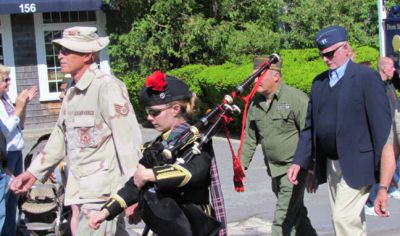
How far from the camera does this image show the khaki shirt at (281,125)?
6.54m

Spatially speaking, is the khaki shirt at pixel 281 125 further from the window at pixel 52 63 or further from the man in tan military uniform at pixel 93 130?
the window at pixel 52 63

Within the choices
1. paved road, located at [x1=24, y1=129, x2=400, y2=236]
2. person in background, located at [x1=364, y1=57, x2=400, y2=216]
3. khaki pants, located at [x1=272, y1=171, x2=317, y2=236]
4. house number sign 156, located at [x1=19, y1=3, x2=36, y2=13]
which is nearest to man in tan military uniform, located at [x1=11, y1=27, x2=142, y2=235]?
khaki pants, located at [x1=272, y1=171, x2=317, y2=236]

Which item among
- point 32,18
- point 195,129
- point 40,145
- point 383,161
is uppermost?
point 195,129

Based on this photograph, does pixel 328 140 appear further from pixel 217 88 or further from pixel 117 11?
pixel 117 11

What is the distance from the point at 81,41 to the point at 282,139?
2287mm

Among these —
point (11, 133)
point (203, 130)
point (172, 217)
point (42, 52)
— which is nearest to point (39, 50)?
point (42, 52)

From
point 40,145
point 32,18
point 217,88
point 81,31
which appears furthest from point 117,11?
point 81,31

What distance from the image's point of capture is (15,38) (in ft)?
60.3

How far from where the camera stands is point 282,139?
6.56 meters

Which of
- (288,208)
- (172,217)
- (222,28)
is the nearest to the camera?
(172,217)

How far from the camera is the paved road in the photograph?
25.4ft

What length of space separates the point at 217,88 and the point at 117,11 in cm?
512

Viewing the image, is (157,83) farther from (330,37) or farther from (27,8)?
(27,8)

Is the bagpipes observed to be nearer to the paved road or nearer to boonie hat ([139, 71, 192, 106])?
boonie hat ([139, 71, 192, 106])
